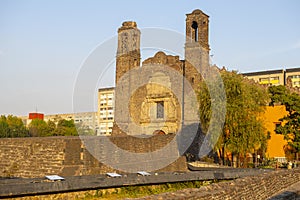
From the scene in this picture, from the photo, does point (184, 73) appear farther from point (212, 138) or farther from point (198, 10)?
point (212, 138)

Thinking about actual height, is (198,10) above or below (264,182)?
above

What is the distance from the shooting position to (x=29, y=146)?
17094 mm

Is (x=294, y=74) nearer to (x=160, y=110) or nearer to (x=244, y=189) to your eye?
(x=160, y=110)

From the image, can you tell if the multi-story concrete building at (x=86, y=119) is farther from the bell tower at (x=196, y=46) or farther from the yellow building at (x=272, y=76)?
the yellow building at (x=272, y=76)

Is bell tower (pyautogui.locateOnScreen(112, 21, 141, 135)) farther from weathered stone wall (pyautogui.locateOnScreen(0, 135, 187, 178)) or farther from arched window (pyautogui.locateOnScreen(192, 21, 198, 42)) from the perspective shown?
weathered stone wall (pyautogui.locateOnScreen(0, 135, 187, 178))

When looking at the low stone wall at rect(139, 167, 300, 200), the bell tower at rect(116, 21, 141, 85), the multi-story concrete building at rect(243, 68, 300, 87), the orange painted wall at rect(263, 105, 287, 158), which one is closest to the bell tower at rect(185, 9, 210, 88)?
the bell tower at rect(116, 21, 141, 85)

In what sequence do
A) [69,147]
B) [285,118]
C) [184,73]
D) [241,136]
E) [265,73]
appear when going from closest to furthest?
[69,147], [241,136], [285,118], [184,73], [265,73]

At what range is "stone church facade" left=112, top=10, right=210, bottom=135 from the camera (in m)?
30.9

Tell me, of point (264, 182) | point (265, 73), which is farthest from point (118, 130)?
point (265, 73)

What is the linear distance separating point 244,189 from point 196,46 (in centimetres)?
2171

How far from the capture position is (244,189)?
29.5 ft

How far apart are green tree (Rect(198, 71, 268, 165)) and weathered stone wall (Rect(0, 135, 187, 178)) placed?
6653mm

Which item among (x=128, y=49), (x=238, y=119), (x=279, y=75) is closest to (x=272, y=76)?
(x=279, y=75)

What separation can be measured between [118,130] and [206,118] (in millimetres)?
9939
